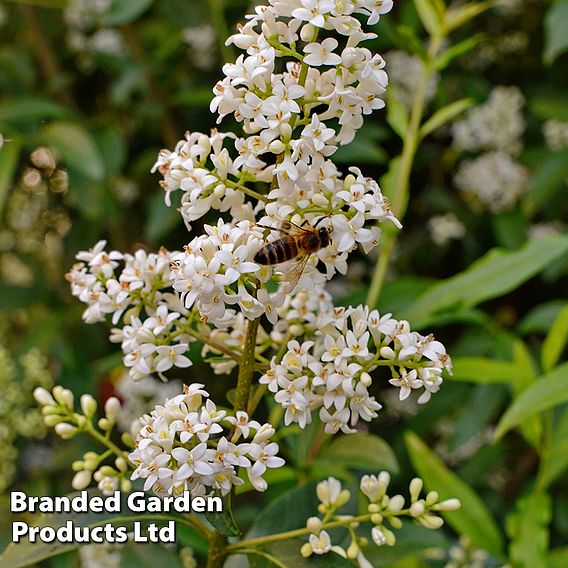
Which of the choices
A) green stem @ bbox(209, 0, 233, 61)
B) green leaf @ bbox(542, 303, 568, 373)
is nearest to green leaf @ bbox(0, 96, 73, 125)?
green stem @ bbox(209, 0, 233, 61)

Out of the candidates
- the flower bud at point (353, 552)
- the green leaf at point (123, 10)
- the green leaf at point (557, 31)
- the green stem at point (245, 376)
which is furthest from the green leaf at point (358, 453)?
the green leaf at point (123, 10)

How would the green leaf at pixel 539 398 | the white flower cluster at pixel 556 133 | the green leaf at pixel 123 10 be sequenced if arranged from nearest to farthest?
the green leaf at pixel 539 398 < the green leaf at pixel 123 10 < the white flower cluster at pixel 556 133

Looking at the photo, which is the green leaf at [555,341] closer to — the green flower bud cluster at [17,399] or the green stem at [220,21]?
the green stem at [220,21]

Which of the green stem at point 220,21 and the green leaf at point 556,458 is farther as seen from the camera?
the green stem at point 220,21

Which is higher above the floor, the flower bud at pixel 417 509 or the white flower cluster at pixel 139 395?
the white flower cluster at pixel 139 395

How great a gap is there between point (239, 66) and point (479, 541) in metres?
1.15

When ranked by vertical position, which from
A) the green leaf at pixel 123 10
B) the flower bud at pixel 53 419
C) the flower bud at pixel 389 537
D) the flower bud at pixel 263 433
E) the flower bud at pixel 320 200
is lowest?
the flower bud at pixel 389 537

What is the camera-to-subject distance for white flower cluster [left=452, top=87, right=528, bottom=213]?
2566 mm

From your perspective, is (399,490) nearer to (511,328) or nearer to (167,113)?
(511,328)

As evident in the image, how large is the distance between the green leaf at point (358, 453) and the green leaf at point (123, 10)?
1201 mm

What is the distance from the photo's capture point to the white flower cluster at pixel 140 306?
1.07 m

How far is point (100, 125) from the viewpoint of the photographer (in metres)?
2.52

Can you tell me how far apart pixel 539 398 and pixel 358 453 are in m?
0.36

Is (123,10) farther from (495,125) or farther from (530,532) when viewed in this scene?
(530,532)
